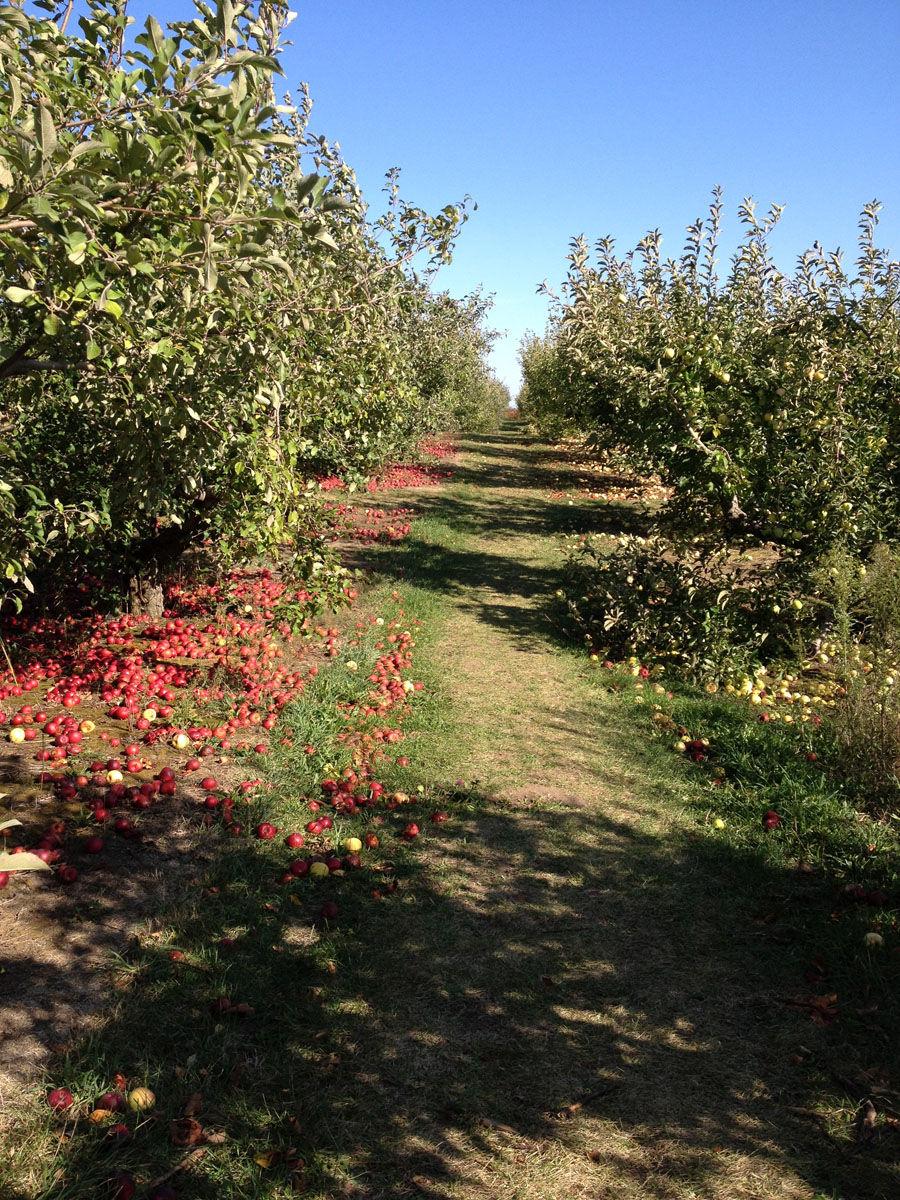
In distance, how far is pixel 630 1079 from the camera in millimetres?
3400

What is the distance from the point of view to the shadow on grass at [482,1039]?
116 inches

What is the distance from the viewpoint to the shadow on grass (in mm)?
2947

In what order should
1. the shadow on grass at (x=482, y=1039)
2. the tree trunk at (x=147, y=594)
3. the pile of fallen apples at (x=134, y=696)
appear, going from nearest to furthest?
the shadow on grass at (x=482, y=1039) → the pile of fallen apples at (x=134, y=696) → the tree trunk at (x=147, y=594)

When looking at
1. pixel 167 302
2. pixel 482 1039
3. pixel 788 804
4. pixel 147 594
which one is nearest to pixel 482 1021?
pixel 482 1039

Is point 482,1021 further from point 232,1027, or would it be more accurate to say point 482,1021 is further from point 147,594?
point 147,594

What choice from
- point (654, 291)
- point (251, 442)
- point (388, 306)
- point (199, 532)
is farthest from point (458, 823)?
point (654, 291)

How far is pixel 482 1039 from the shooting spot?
3.59 m

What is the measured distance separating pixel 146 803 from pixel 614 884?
312 cm

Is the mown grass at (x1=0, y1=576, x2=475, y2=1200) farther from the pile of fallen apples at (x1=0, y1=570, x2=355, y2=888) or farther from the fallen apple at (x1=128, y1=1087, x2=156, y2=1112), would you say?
the pile of fallen apples at (x1=0, y1=570, x2=355, y2=888)

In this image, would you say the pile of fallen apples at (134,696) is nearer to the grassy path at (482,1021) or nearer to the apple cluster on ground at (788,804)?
the grassy path at (482,1021)

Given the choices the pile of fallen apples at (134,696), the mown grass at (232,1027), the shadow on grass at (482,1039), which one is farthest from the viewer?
the pile of fallen apples at (134,696)

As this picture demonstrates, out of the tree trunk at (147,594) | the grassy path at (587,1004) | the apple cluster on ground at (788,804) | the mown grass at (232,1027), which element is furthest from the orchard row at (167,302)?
the apple cluster on ground at (788,804)

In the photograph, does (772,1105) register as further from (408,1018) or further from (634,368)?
(634,368)

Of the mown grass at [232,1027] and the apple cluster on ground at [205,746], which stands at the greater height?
the apple cluster on ground at [205,746]
